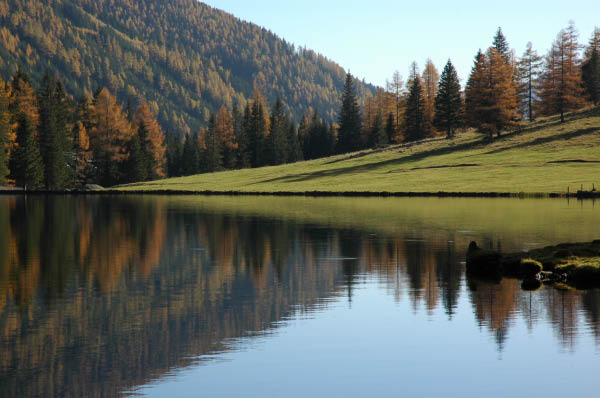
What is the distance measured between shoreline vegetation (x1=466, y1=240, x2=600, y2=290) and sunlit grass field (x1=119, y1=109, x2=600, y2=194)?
52.5m

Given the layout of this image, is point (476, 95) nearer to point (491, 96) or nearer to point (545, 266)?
point (491, 96)

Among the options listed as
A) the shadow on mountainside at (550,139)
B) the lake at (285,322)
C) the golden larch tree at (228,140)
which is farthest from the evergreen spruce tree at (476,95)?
the lake at (285,322)

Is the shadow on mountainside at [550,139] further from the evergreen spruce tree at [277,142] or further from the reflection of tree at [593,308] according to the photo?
the reflection of tree at [593,308]

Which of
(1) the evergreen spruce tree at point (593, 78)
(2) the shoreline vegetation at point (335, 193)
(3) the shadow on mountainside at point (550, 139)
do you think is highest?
(1) the evergreen spruce tree at point (593, 78)

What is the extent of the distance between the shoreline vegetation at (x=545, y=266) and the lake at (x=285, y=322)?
1.04 m

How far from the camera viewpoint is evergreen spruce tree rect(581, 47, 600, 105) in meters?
127

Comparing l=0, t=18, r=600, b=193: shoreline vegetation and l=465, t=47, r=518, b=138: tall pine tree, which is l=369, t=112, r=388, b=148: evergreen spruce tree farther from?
l=465, t=47, r=518, b=138: tall pine tree

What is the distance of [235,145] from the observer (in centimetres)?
16025

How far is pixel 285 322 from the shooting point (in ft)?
57.7

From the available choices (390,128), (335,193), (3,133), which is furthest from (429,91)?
(3,133)

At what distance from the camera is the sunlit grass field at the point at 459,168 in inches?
3371

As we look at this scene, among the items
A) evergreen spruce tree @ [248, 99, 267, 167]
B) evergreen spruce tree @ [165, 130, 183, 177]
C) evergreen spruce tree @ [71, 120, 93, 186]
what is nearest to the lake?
evergreen spruce tree @ [71, 120, 93, 186]

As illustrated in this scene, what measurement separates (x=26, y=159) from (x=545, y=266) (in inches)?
3726

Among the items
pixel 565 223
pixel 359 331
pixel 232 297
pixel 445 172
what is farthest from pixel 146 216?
pixel 445 172
